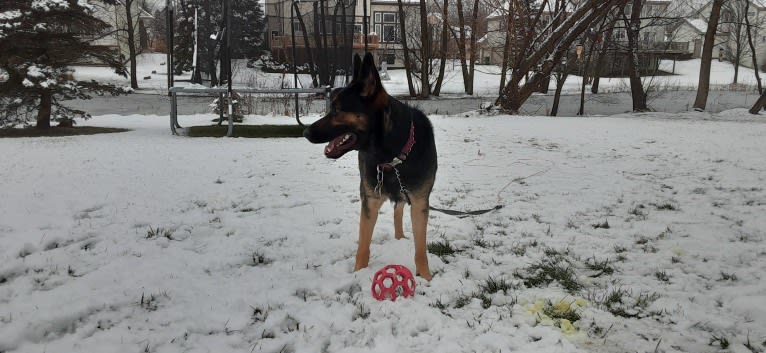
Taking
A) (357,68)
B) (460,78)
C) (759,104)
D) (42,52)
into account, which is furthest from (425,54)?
(357,68)

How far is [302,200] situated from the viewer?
17.3 feet

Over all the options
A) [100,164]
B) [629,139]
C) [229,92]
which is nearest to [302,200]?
[100,164]

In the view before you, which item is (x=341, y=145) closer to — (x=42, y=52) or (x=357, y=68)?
(x=357, y=68)

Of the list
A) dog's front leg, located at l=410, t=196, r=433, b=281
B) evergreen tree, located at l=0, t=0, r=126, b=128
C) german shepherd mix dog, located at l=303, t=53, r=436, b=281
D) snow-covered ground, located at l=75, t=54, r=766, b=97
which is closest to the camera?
german shepherd mix dog, located at l=303, t=53, r=436, b=281

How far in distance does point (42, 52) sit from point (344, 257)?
34.5 feet

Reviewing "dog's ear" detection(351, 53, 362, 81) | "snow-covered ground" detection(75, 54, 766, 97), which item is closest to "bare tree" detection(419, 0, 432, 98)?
"snow-covered ground" detection(75, 54, 766, 97)

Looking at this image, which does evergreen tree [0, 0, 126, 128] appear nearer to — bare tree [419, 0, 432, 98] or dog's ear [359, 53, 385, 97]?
dog's ear [359, 53, 385, 97]

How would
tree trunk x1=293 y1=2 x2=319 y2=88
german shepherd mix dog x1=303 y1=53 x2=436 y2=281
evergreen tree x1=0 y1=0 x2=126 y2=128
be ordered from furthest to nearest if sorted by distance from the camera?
tree trunk x1=293 y1=2 x2=319 y2=88 < evergreen tree x1=0 y1=0 x2=126 y2=128 < german shepherd mix dog x1=303 y1=53 x2=436 y2=281

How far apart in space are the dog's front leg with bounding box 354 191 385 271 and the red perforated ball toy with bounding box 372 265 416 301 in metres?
0.32

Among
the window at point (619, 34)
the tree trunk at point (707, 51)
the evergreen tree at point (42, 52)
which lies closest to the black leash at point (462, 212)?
the evergreen tree at point (42, 52)

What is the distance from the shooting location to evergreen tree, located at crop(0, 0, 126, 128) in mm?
9680

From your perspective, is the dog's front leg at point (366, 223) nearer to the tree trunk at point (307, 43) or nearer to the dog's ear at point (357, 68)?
the dog's ear at point (357, 68)

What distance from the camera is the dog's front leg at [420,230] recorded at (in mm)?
3158

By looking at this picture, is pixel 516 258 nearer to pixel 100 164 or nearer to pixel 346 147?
pixel 346 147
